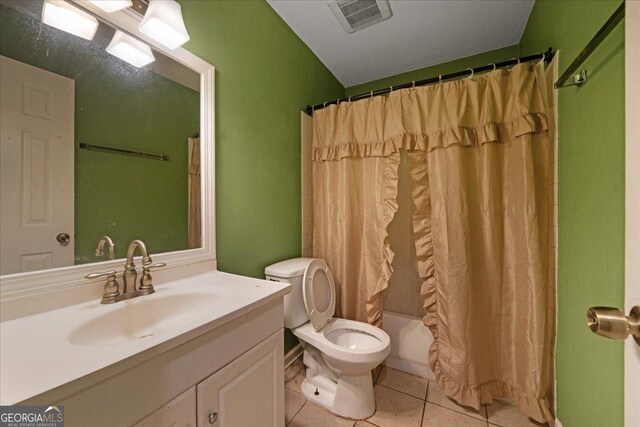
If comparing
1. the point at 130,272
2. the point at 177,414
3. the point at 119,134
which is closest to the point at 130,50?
the point at 119,134

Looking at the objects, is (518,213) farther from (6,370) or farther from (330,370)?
(6,370)

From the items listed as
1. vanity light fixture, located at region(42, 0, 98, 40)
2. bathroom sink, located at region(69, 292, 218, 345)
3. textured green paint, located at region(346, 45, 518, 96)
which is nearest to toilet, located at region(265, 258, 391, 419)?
bathroom sink, located at region(69, 292, 218, 345)

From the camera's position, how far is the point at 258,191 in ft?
4.79

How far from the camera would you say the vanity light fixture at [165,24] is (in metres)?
0.91

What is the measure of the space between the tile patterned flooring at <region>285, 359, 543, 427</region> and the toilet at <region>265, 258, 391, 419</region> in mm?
50

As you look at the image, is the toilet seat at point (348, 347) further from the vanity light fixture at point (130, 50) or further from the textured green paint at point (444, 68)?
the textured green paint at point (444, 68)

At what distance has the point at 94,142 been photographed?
0.85m

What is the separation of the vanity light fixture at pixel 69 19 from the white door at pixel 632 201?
1.44 metres

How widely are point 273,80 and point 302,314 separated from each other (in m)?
1.52

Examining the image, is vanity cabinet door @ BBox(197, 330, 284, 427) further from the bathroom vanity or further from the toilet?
the toilet

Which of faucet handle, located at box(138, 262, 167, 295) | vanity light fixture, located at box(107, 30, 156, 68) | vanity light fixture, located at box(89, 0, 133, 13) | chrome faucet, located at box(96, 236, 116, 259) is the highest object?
vanity light fixture, located at box(89, 0, 133, 13)

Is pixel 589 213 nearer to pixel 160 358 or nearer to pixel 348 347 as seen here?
pixel 348 347

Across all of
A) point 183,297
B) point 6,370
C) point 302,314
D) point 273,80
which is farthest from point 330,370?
point 273,80

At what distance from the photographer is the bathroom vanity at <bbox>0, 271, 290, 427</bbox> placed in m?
0.45
